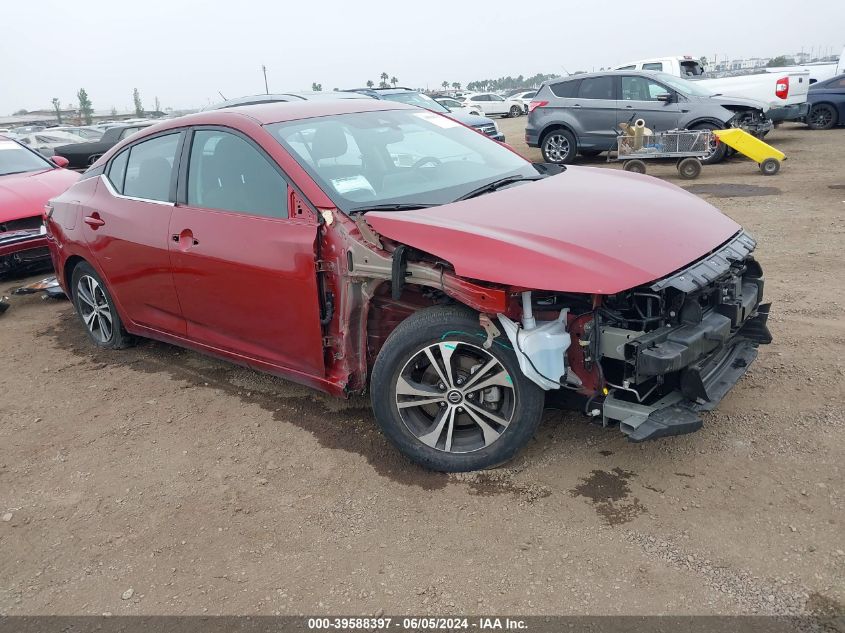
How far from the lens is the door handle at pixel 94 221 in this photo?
4.66 m

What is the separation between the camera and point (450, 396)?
3160 mm

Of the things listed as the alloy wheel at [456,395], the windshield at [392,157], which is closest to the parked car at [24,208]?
the windshield at [392,157]

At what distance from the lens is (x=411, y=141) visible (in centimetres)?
411

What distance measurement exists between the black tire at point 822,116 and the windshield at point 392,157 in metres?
15.5

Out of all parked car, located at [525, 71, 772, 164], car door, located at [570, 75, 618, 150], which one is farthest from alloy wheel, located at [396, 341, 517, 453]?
car door, located at [570, 75, 618, 150]

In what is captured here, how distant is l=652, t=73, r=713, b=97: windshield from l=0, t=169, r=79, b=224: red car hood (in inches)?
382

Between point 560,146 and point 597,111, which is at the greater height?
point 597,111

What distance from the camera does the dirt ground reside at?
99.0 inches

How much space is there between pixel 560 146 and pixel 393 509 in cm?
1156

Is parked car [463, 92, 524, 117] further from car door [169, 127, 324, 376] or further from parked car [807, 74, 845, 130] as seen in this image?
car door [169, 127, 324, 376]

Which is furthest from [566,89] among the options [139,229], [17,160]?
[139,229]

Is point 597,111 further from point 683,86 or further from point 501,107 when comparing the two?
point 501,107

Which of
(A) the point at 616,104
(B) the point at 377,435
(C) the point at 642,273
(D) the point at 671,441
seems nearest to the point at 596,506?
(D) the point at 671,441

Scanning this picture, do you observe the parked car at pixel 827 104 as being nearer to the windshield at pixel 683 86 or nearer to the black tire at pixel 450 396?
the windshield at pixel 683 86
